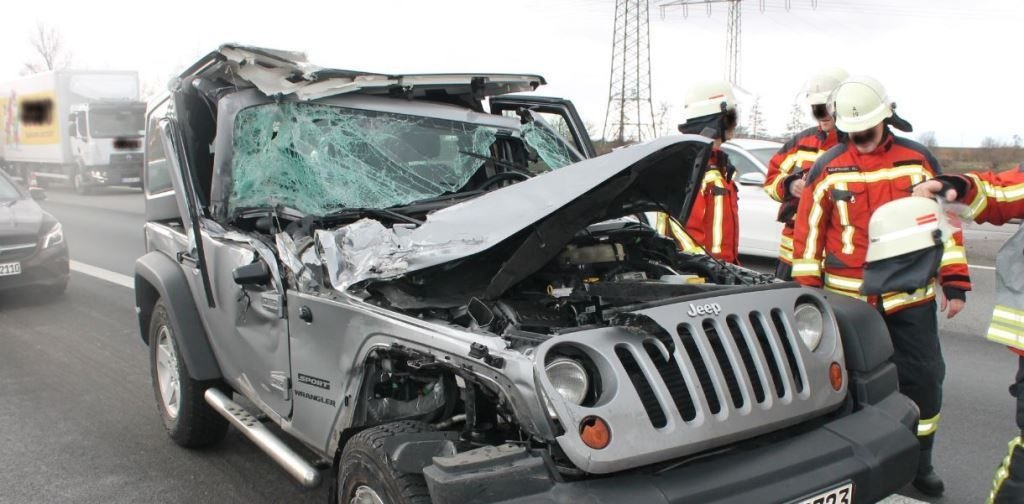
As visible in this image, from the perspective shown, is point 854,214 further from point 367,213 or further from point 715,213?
point 367,213

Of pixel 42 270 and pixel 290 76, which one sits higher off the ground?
pixel 290 76

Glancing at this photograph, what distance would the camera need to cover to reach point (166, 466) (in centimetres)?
451

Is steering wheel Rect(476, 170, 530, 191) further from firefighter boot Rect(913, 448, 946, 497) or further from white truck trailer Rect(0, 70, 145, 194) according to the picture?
white truck trailer Rect(0, 70, 145, 194)

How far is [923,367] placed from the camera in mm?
3955

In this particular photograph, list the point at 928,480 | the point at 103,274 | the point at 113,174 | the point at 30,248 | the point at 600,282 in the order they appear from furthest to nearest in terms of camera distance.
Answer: the point at 113,174, the point at 103,274, the point at 30,248, the point at 928,480, the point at 600,282

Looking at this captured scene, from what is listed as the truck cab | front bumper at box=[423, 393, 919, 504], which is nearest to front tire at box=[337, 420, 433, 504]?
front bumper at box=[423, 393, 919, 504]

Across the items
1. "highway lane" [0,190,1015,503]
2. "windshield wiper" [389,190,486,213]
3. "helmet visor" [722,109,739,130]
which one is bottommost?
"highway lane" [0,190,1015,503]

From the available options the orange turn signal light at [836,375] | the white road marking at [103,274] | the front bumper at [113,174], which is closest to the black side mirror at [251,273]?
the orange turn signal light at [836,375]

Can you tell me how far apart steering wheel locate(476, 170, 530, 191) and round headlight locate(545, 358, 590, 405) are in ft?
6.86

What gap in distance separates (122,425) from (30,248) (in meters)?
4.60

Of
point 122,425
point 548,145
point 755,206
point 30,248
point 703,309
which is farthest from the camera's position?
point 755,206

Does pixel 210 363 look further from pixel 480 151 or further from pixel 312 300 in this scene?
pixel 480 151

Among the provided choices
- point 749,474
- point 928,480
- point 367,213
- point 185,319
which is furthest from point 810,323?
point 185,319

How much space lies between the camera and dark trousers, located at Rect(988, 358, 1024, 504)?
3213mm
